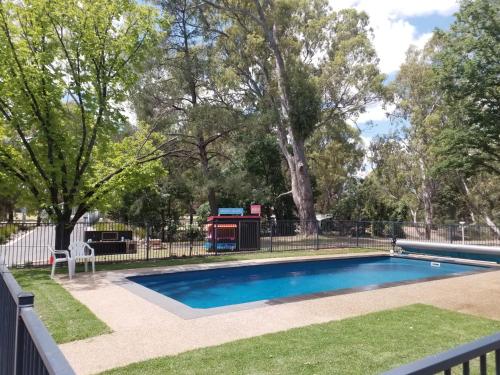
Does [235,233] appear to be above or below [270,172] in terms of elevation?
below

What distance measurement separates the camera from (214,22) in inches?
1021

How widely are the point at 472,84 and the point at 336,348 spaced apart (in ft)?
80.8

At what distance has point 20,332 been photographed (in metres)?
2.40

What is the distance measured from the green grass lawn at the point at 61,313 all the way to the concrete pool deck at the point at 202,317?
199 millimetres

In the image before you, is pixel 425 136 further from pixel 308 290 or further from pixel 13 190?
pixel 13 190

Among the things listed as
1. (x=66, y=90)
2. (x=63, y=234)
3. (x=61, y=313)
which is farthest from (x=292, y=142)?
(x=61, y=313)

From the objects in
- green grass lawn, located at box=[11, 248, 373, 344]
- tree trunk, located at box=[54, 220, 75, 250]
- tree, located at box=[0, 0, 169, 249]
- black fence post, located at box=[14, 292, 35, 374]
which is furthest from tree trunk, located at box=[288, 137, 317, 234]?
black fence post, located at box=[14, 292, 35, 374]

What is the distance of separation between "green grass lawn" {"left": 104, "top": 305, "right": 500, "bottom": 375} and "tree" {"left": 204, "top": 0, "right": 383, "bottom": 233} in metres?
18.7

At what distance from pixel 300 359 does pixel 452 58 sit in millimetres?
25906

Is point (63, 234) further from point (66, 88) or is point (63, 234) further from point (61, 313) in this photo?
point (61, 313)

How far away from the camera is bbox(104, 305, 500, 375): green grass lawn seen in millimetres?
4465

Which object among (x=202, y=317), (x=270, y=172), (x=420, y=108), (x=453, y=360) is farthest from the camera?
(x=420, y=108)

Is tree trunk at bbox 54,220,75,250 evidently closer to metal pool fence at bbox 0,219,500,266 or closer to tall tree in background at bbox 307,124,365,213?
metal pool fence at bbox 0,219,500,266

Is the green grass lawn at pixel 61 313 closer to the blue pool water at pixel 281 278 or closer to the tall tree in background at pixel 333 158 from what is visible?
the blue pool water at pixel 281 278
